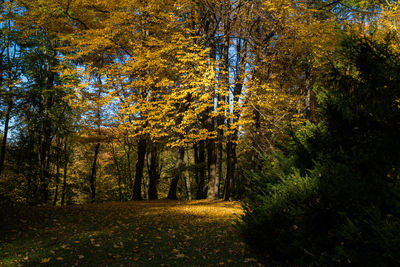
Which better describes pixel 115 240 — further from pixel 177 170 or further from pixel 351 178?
pixel 177 170

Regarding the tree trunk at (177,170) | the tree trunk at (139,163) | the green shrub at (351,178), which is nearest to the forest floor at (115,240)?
the green shrub at (351,178)

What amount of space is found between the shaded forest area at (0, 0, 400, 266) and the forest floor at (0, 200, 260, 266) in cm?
106

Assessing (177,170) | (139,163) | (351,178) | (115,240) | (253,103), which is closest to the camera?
(351,178)

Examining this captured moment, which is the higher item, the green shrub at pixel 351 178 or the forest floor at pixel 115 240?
the green shrub at pixel 351 178

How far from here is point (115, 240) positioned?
19.0 feet

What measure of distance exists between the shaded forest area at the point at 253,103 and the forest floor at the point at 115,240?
1059 millimetres

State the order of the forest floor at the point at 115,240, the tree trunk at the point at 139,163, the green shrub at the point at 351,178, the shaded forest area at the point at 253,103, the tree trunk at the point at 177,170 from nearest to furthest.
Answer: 1. the green shrub at the point at 351,178
2. the shaded forest area at the point at 253,103
3. the forest floor at the point at 115,240
4. the tree trunk at the point at 139,163
5. the tree trunk at the point at 177,170

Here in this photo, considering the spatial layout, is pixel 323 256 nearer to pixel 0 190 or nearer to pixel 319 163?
pixel 319 163

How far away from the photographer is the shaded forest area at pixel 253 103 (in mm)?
3275

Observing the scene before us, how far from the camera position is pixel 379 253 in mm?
2684

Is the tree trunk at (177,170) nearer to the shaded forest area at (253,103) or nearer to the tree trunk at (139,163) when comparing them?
the shaded forest area at (253,103)

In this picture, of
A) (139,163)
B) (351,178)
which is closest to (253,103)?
(351,178)

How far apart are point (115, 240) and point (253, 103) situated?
278 inches

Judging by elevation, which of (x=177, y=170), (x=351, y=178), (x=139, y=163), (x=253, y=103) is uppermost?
(x=253, y=103)
